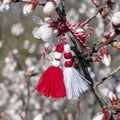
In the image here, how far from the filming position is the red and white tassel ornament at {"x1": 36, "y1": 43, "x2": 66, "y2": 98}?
1333mm

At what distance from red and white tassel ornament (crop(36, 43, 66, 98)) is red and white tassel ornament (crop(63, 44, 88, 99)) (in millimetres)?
19

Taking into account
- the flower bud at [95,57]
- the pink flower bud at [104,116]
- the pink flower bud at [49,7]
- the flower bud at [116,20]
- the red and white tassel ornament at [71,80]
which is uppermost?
the pink flower bud at [49,7]

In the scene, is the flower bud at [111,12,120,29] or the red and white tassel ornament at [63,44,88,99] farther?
the red and white tassel ornament at [63,44,88,99]

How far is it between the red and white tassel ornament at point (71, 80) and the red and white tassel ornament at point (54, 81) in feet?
0.06

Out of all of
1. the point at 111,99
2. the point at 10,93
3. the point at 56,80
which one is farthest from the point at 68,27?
the point at 10,93

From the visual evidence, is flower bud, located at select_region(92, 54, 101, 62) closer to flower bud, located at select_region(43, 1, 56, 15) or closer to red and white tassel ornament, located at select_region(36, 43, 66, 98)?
red and white tassel ornament, located at select_region(36, 43, 66, 98)

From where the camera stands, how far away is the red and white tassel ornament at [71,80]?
1.32 metres

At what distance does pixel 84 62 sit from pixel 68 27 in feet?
0.43

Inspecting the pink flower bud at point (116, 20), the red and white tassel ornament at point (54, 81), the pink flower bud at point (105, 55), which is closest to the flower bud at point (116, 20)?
the pink flower bud at point (116, 20)

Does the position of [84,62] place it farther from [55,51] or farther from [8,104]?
[8,104]

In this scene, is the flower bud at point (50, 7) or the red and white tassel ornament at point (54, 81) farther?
the red and white tassel ornament at point (54, 81)

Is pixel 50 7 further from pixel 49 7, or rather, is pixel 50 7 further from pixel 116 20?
pixel 116 20

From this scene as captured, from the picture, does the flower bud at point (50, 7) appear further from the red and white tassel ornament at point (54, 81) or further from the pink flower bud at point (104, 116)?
the pink flower bud at point (104, 116)

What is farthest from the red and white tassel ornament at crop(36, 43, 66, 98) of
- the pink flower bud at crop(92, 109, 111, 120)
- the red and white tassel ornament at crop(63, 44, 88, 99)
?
the pink flower bud at crop(92, 109, 111, 120)
